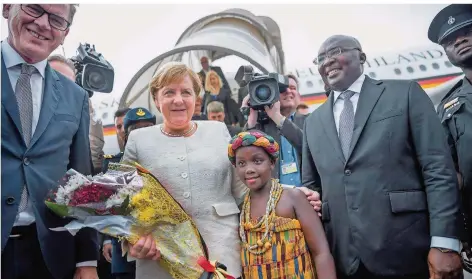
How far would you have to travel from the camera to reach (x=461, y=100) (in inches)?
98.0

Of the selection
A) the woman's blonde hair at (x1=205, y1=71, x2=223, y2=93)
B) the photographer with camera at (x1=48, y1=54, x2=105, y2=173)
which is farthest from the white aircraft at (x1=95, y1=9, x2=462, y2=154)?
the photographer with camera at (x1=48, y1=54, x2=105, y2=173)

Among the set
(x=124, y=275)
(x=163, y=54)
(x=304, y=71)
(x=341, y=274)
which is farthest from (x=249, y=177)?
(x=304, y=71)

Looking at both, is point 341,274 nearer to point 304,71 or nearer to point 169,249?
point 169,249

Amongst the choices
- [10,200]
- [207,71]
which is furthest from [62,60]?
[207,71]

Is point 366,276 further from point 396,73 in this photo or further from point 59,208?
point 396,73

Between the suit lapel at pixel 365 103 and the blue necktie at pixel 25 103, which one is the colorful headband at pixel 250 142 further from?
the blue necktie at pixel 25 103

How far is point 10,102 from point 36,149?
0.23m

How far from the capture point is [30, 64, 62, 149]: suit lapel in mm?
1816

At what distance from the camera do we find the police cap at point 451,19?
2.48 metres

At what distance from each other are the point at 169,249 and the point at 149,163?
489 millimetres

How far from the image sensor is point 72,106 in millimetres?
2008

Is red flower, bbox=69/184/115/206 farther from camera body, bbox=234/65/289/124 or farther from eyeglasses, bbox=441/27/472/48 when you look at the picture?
eyeglasses, bbox=441/27/472/48

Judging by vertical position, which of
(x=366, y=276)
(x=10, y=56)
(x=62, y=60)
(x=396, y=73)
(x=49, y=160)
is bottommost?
(x=366, y=276)

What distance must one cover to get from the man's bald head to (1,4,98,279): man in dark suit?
141cm
